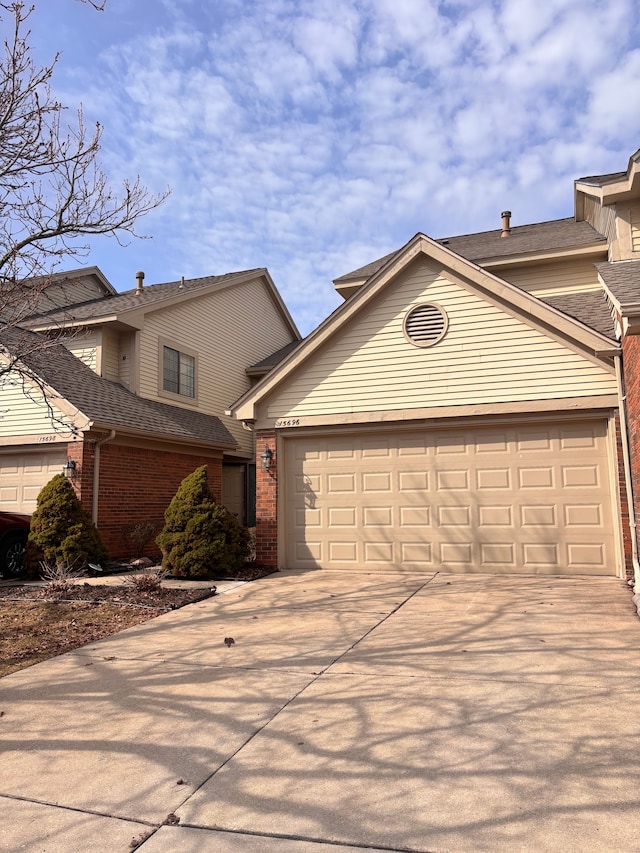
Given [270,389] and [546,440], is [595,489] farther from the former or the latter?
[270,389]

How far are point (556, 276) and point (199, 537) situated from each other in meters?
10.2

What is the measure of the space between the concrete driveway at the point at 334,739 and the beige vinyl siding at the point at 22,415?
762cm

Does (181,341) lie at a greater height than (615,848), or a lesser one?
greater

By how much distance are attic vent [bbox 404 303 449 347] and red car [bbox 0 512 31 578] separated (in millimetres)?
8041

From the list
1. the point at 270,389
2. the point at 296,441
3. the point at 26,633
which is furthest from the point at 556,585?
the point at 26,633

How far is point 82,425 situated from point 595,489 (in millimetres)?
9384

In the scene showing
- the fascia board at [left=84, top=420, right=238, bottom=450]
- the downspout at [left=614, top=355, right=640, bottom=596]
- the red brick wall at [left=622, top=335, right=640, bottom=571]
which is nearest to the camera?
the red brick wall at [left=622, top=335, right=640, bottom=571]

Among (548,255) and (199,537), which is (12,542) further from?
(548,255)

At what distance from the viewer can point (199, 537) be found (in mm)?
10430

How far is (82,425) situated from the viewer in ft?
39.7

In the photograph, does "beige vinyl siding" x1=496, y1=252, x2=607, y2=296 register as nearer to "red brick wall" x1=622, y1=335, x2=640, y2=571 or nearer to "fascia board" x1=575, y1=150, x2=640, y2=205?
"fascia board" x1=575, y1=150, x2=640, y2=205

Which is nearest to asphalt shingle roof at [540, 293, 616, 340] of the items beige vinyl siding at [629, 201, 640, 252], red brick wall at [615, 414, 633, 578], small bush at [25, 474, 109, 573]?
beige vinyl siding at [629, 201, 640, 252]

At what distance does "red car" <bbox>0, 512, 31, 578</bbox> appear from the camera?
1135 centimetres

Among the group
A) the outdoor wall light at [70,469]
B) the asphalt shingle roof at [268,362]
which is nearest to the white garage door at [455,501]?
the outdoor wall light at [70,469]
